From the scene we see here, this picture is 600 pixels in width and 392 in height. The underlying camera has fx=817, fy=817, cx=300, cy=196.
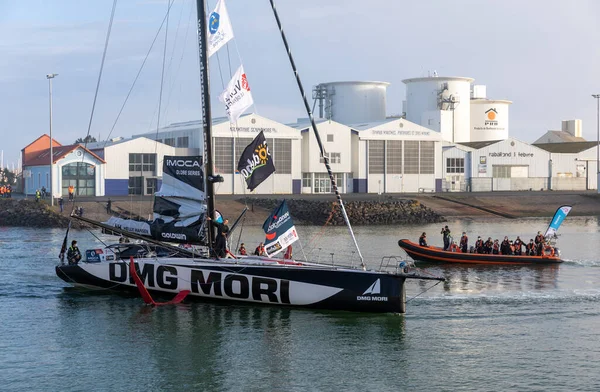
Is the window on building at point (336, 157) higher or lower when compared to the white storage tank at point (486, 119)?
lower

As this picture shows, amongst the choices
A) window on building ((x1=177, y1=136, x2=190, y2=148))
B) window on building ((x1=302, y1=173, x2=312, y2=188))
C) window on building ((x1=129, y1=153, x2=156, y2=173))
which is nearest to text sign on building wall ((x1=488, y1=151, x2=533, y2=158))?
window on building ((x1=302, y1=173, x2=312, y2=188))

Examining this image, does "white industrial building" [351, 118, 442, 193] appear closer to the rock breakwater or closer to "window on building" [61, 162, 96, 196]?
the rock breakwater

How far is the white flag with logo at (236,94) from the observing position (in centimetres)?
2572

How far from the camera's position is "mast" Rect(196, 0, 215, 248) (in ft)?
85.5

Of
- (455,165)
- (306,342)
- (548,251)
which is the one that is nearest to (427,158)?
(455,165)

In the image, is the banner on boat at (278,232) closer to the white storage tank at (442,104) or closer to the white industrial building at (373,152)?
the white industrial building at (373,152)

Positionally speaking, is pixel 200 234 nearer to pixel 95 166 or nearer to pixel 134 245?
pixel 134 245

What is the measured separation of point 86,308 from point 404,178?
65.3 metres

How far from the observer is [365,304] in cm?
2545

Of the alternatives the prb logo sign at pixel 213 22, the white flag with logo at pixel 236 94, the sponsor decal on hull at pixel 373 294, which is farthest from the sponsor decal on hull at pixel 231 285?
the prb logo sign at pixel 213 22

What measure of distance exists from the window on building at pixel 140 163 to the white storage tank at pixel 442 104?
41.7 meters

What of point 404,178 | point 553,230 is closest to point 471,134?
point 404,178

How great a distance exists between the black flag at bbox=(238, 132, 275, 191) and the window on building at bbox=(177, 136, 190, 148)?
186 feet

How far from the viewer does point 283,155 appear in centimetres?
8350
